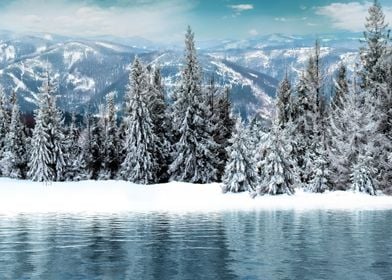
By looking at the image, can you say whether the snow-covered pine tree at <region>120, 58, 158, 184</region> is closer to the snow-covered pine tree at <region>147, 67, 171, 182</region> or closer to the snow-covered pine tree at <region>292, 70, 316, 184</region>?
the snow-covered pine tree at <region>147, 67, 171, 182</region>

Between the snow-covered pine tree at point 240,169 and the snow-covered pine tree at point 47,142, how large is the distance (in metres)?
22.8

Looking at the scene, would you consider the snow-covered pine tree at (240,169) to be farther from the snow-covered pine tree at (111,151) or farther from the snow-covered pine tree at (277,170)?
the snow-covered pine tree at (111,151)

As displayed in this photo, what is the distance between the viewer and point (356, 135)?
46.8 m

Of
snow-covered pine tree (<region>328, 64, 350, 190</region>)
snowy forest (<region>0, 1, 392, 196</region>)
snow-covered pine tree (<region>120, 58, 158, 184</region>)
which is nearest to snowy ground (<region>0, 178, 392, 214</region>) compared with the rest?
snowy forest (<region>0, 1, 392, 196</region>)

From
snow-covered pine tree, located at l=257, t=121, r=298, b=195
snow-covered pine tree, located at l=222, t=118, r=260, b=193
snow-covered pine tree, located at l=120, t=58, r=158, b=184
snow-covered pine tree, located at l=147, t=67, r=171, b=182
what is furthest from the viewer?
snow-covered pine tree, located at l=147, t=67, r=171, b=182

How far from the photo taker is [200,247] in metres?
18.0

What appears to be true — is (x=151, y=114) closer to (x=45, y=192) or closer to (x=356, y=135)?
(x=45, y=192)

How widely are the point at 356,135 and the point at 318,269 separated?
1373 inches

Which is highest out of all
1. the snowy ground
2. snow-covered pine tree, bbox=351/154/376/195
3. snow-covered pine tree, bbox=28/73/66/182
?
snow-covered pine tree, bbox=28/73/66/182

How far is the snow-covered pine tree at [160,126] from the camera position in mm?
61588

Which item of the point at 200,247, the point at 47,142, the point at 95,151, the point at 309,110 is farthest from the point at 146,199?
the point at 95,151

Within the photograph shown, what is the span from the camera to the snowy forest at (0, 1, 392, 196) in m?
44.5

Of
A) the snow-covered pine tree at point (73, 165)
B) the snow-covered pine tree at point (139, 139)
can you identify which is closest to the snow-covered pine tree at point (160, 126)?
the snow-covered pine tree at point (139, 139)

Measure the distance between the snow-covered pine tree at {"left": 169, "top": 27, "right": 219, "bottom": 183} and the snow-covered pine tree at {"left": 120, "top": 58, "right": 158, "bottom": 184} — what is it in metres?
2.55
